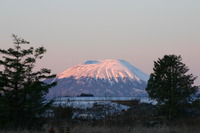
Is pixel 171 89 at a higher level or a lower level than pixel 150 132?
higher

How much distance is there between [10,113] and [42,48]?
344 centimetres

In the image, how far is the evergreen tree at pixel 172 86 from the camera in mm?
26594

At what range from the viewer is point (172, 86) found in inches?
1063

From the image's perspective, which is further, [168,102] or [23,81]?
[168,102]

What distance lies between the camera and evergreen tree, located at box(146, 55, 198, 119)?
26.6m

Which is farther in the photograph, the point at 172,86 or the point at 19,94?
the point at 172,86

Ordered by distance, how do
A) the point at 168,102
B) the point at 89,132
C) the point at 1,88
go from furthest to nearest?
the point at 168,102 < the point at 1,88 < the point at 89,132

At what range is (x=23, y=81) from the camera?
55.8 feet

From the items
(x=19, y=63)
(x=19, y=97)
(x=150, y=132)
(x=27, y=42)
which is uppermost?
(x=27, y=42)

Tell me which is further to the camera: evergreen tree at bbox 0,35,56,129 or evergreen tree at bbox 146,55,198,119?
evergreen tree at bbox 146,55,198,119

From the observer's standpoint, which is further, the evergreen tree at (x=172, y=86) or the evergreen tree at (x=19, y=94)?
the evergreen tree at (x=172, y=86)

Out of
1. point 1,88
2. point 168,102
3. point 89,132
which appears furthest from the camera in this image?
point 168,102

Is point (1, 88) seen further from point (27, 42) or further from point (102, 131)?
point (102, 131)

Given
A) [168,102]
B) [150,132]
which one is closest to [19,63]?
[150,132]
